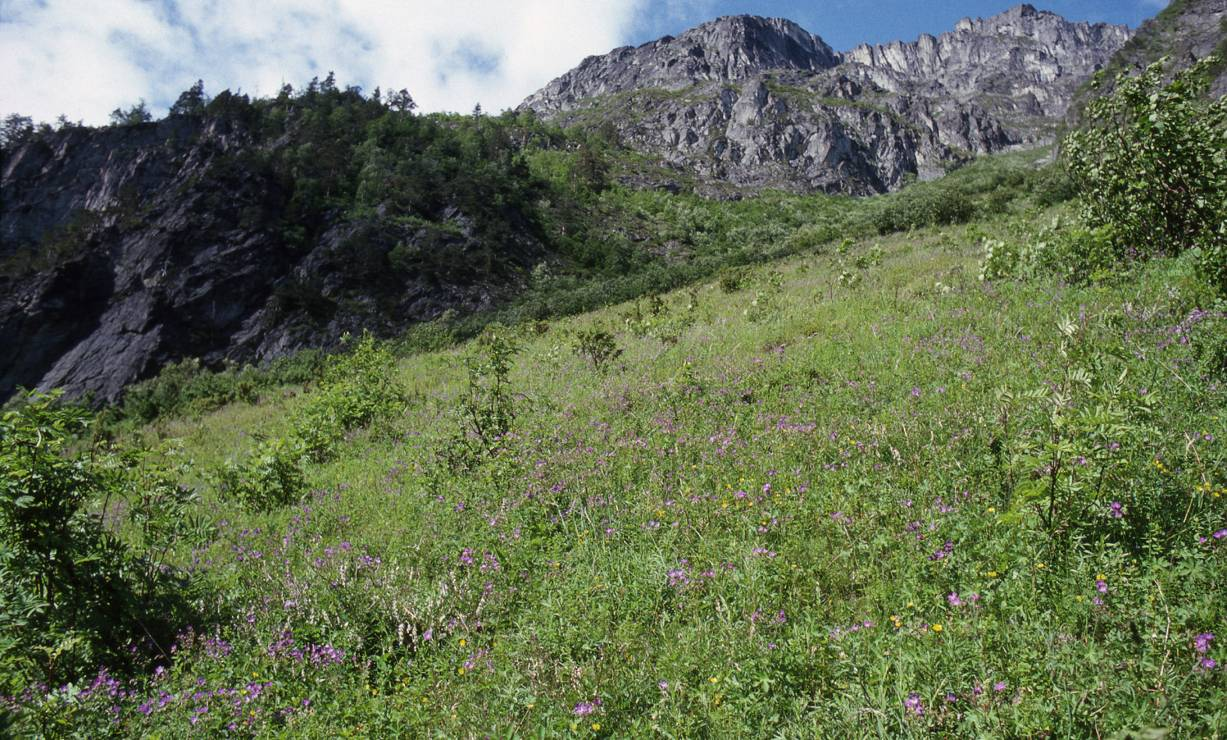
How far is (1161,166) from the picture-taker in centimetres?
643

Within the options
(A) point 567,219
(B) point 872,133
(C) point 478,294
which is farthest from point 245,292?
(B) point 872,133

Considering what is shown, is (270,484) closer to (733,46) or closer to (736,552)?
(736,552)

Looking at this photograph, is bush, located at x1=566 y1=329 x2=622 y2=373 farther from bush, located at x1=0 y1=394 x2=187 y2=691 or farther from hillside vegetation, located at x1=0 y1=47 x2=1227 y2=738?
bush, located at x1=0 y1=394 x2=187 y2=691

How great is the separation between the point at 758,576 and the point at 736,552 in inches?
13.2

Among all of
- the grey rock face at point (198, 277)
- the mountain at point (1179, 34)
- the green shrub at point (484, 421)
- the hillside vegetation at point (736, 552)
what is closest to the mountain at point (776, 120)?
the mountain at point (1179, 34)

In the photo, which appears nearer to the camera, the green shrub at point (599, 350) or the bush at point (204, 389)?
the green shrub at point (599, 350)

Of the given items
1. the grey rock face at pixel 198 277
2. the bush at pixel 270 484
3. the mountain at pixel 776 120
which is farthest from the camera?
the mountain at pixel 776 120

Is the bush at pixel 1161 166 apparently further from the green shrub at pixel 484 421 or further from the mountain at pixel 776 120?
the mountain at pixel 776 120

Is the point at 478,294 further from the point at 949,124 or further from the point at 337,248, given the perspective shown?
the point at 949,124

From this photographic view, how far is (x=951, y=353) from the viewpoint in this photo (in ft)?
19.5

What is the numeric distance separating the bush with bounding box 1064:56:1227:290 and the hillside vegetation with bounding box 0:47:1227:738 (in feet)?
0.16

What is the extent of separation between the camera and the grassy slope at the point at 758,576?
2250mm

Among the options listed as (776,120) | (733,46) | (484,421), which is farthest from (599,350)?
(733,46)

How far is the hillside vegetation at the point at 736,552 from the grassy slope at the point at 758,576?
2 cm
